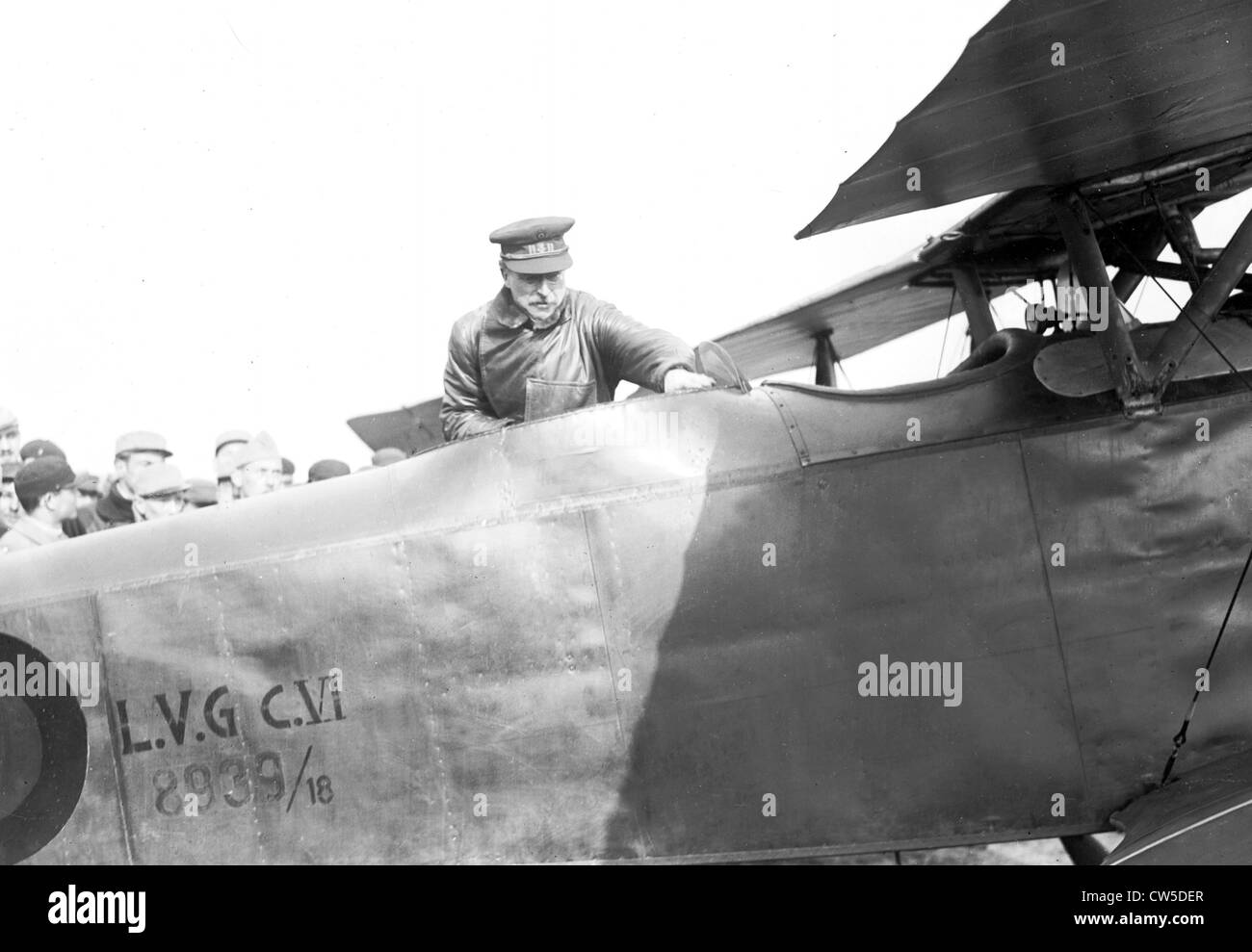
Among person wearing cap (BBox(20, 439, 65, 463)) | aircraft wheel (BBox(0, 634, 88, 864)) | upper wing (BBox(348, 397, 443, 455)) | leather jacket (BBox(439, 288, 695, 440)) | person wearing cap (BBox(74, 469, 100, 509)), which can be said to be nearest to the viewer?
aircraft wheel (BBox(0, 634, 88, 864))

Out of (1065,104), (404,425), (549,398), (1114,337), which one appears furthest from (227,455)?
(1065,104)

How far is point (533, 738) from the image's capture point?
165 inches

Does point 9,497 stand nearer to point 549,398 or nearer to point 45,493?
point 45,493

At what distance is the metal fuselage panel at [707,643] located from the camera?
4188 millimetres

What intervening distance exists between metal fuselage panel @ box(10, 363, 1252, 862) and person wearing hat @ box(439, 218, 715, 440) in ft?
1.91

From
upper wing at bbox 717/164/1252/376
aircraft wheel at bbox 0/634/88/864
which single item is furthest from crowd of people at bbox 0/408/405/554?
upper wing at bbox 717/164/1252/376

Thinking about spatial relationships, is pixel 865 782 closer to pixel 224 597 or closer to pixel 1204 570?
pixel 1204 570

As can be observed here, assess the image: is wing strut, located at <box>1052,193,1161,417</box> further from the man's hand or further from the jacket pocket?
the jacket pocket

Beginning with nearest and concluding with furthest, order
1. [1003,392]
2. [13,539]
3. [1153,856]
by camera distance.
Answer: [1153,856]
[1003,392]
[13,539]

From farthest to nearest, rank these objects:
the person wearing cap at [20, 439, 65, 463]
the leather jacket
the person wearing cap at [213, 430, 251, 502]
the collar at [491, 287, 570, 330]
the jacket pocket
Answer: the person wearing cap at [20, 439, 65, 463] → the person wearing cap at [213, 430, 251, 502] → the collar at [491, 287, 570, 330] → the leather jacket → the jacket pocket
